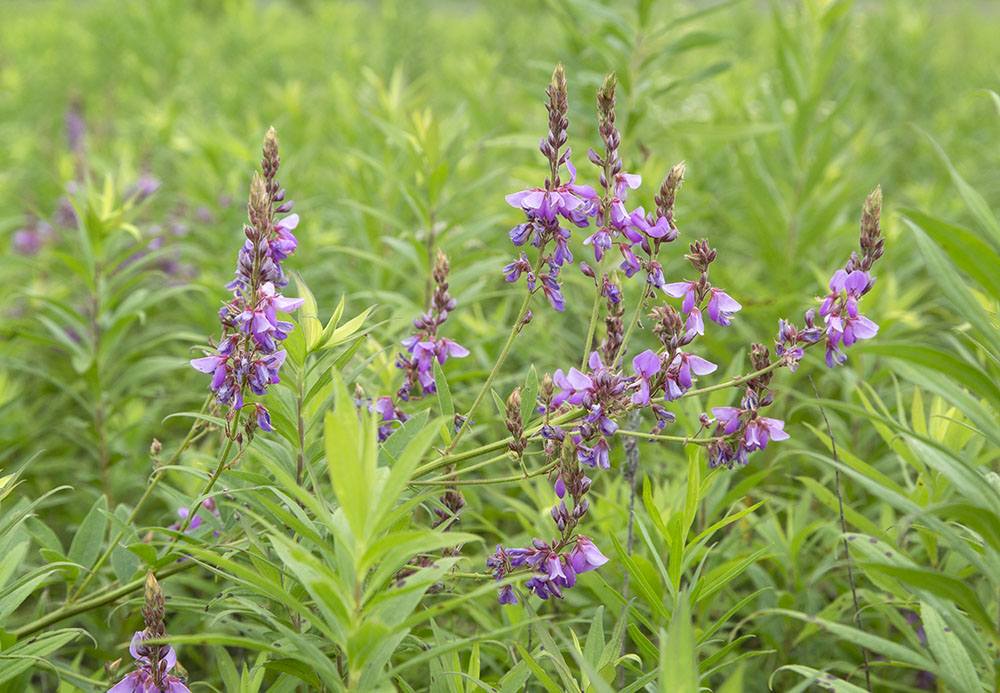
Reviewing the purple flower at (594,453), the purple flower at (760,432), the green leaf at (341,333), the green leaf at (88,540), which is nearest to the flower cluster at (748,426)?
the purple flower at (760,432)

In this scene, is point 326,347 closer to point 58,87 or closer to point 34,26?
point 58,87

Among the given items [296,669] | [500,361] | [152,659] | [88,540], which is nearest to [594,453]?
[500,361]

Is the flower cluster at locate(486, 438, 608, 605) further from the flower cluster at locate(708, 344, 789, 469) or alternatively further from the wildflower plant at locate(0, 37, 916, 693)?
the flower cluster at locate(708, 344, 789, 469)

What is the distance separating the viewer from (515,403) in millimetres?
1480

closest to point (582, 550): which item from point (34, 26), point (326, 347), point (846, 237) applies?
point (326, 347)

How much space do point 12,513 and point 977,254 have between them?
201 centimetres

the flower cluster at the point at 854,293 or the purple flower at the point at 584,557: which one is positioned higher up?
the flower cluster at the point at 854,293

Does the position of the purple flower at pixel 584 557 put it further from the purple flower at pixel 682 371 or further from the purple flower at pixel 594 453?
the purple flower at pixel 682 371

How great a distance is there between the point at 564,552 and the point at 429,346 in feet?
1.92

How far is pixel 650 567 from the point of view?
1807 millimetres

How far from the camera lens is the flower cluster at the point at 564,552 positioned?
1.42 m

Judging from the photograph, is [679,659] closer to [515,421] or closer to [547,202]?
[515,421]

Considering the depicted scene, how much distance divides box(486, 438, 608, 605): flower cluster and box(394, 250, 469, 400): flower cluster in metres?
0.46

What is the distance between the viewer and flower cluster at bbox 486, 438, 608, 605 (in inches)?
55.9
